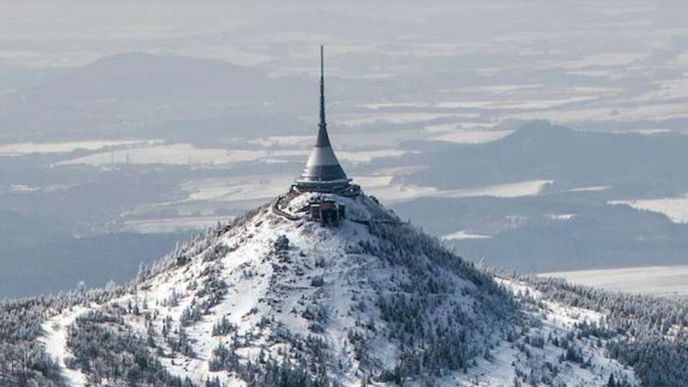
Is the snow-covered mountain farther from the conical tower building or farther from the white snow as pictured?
the conical tower building

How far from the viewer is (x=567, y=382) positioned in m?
164

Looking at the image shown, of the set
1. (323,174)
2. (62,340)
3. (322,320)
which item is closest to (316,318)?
(322,320)

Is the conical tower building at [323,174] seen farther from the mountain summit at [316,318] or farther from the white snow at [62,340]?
the white snow at [62,340]

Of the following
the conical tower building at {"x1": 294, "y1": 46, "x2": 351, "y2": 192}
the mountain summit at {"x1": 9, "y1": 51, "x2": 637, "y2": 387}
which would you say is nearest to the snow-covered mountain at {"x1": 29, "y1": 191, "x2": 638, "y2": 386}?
the mountain summit at {"x1": 9, "y1": 51, "x2": 637, "y2": 387}

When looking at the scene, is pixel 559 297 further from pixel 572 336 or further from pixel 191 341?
pixel 191 341

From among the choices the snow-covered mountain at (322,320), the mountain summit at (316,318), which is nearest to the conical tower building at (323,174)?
the mountain summit at (316,318)

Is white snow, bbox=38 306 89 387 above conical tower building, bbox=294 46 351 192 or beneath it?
beneath

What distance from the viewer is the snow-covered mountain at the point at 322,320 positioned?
15875 centimetres

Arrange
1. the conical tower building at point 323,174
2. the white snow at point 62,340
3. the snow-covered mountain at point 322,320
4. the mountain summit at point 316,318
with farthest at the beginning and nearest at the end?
the conical tower building at point 323,174, the snow-covered mountain at point 322,320, the mountain summit at point 316,318, the white snow at point 62,340

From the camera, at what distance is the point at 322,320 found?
167750mm

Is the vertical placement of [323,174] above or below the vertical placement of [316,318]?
above

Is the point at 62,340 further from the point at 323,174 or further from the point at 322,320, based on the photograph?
the point at 323,174

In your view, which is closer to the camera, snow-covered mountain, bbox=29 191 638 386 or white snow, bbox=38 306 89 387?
white snow, bbox=38 306 89 387

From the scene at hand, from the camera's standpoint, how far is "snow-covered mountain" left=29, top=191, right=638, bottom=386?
159m
